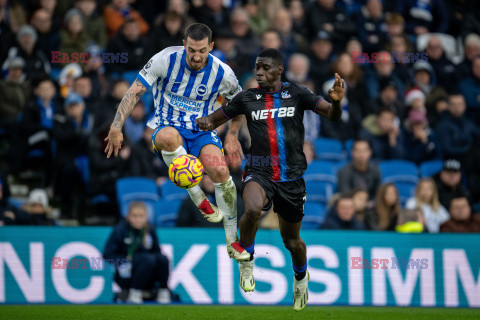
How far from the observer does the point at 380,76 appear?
15.4m

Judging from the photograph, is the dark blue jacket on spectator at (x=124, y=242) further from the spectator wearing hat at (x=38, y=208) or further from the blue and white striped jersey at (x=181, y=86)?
the blue and white striped jersey at (x=181, y=86)

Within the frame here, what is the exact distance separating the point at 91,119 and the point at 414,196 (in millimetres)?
5676

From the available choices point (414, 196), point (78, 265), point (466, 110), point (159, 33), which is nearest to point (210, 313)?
point (78, 265)

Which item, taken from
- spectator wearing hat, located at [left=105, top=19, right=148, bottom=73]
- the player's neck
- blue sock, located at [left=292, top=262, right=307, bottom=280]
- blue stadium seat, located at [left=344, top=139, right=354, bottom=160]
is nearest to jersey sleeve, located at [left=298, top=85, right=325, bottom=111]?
the player's neck

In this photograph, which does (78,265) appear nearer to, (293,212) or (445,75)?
(293,212)

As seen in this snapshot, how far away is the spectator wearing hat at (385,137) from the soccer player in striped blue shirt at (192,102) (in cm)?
563

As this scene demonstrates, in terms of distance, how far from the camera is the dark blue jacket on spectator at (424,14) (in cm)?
1720

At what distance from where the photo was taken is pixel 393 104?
14.8 m

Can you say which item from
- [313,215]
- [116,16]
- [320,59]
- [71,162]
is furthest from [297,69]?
[71,162]

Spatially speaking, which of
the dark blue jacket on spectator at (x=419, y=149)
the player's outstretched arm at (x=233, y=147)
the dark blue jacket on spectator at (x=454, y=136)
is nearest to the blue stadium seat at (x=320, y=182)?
the dark blue jacket on spectator at (x=419, y=149)

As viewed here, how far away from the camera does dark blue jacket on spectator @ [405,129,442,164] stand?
1459cm

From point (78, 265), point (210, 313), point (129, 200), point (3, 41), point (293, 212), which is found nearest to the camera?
point (293, 212)

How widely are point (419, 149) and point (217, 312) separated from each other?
19.1 ft

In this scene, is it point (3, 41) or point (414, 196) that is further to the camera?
point (3, 41)
